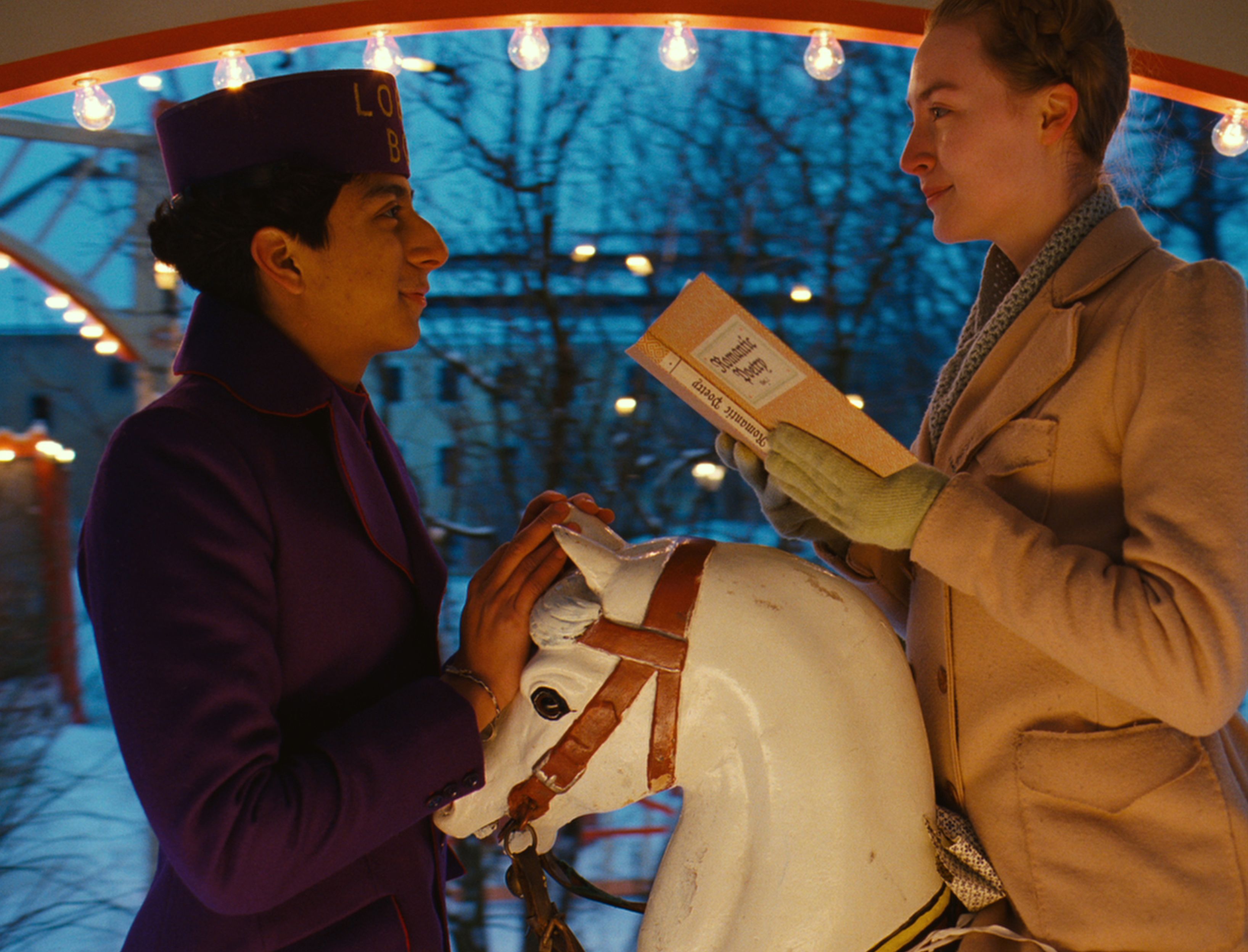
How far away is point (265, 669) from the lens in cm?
112

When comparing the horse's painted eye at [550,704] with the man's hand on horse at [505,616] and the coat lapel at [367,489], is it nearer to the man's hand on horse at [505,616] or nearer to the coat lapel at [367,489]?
the man's hand on horse at [505,616]

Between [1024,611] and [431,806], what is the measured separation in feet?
2.33

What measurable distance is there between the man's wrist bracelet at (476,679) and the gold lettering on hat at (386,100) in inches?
30.9

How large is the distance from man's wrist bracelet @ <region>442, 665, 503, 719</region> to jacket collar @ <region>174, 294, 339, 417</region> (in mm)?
376

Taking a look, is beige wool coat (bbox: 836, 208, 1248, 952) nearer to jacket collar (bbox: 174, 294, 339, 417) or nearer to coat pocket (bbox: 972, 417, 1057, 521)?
coat pocket (bbox: 972, 417, 1057, 521)

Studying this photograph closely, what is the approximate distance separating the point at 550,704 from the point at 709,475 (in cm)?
203

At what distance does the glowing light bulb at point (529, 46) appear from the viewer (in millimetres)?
2340

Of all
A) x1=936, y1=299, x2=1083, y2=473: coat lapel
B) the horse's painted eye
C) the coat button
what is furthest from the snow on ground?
x1=936, y1=299, x2=1083, y2=473: coat lapel

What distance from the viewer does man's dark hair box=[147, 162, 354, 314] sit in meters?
1.28

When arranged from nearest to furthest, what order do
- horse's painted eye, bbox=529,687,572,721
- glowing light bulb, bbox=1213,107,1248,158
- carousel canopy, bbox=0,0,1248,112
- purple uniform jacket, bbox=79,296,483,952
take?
purple uniform jacket, bbox=79,296,483,952
horse's painted eye, bbox=529,687,572,721
carousel canopy, bbox=0,0,1248,112
glowing light bulb, bbox=1213,107,1248,158

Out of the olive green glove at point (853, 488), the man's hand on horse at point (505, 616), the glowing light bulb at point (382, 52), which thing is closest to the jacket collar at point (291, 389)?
the man's hand on horse at point (505, 616)

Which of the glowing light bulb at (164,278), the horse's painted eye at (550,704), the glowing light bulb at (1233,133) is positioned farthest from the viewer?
the glowing light bulb at (164,278)

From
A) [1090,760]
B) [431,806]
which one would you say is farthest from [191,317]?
[1090,760]

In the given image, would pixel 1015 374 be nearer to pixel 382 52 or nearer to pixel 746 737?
pixel 746 737
